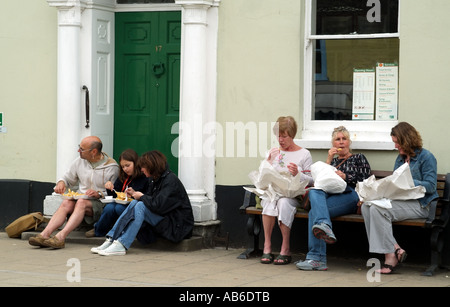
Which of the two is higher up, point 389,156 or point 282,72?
point 282,72

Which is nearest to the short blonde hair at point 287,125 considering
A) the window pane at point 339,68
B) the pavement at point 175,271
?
the window pane at point 339,68

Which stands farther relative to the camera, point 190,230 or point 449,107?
point 190,230

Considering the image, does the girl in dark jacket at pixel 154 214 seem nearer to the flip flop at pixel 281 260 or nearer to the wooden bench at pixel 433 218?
the wooden bench at pixel 433 218

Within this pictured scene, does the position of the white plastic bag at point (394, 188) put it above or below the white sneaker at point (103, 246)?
above

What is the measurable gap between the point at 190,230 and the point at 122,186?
94 centimetres

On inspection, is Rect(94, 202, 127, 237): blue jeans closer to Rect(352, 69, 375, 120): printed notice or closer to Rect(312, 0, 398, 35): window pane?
Rect(352, 69, 375, 120): printed notice

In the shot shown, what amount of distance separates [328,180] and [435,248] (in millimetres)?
1189

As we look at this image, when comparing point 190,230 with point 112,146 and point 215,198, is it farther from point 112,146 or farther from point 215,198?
point 112,146

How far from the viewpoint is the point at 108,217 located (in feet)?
31.6

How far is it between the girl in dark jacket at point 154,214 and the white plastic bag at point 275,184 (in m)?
0.91

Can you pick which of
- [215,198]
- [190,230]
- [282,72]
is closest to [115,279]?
[190,230]

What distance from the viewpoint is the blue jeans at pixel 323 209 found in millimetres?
8375

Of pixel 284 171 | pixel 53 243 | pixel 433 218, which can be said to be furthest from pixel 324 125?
pixel 53 243

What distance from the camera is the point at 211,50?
32.5 feet
